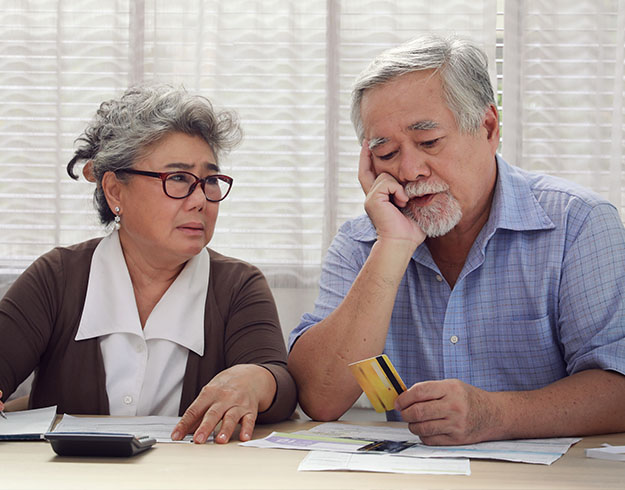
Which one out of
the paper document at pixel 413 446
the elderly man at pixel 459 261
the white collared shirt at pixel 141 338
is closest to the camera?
the paper document at pixel 413 446

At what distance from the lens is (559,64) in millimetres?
2455

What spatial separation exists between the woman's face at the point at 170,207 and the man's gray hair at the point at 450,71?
51 centimetres

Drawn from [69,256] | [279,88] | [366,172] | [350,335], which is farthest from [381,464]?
[279,88]

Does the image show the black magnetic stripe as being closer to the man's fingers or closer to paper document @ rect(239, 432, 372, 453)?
paper document @ rect(239, 432, 372, 453)

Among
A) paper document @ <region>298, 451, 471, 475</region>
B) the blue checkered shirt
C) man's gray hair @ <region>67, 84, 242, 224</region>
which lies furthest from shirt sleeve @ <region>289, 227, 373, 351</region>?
paper document @ <region>298, 451, 471, 475</region>

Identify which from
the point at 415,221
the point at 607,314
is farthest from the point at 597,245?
the point at 415,221

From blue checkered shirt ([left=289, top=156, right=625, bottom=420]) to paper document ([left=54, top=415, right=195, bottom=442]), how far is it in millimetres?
403

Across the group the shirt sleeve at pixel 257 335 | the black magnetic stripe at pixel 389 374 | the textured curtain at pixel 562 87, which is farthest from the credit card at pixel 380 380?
the textured curtain at pixel 562 87

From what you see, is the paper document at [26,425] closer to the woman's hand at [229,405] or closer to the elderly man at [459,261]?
the woman's hand at [229,405]

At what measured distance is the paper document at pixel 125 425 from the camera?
1.43 m

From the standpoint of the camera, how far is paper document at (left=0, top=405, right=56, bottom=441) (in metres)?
1.37

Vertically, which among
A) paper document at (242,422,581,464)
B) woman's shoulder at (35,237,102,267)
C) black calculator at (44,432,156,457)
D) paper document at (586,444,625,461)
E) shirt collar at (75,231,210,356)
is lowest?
paper document at (242,422,581,464)

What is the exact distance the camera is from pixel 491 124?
1.76 meters

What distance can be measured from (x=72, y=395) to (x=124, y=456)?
74 cm
